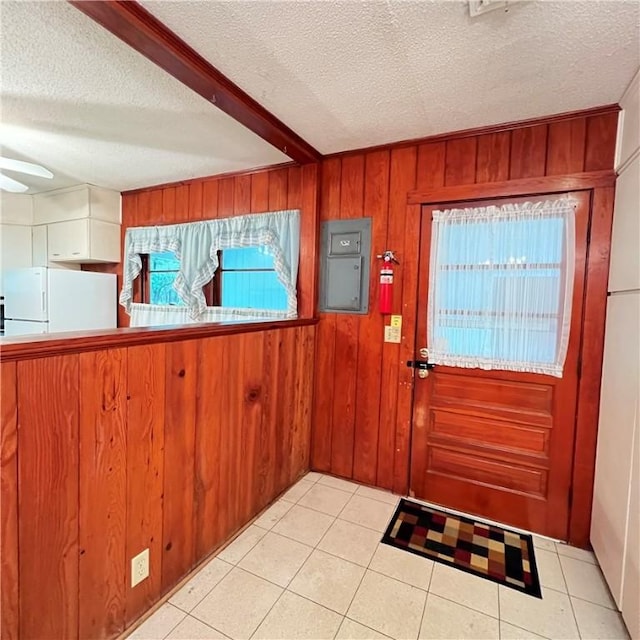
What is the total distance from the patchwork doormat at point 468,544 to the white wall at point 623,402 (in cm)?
36

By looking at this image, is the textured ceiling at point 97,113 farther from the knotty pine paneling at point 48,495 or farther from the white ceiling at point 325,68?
the knotty pine paneling at point 48,495

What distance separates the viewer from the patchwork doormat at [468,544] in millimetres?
1734

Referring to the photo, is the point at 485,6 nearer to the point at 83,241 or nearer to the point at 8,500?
the point at 8,500

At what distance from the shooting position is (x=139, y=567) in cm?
143

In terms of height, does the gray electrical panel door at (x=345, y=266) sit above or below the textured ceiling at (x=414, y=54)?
below

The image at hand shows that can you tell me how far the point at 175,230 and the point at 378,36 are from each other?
8.10 ft

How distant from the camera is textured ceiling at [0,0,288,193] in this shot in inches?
56.7

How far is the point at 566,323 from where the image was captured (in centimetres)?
193

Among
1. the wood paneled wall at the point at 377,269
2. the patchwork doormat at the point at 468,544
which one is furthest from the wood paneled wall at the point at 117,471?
the patchwork doormat at the point at 468,544

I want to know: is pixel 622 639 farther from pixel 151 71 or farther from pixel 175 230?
pixel 175 230

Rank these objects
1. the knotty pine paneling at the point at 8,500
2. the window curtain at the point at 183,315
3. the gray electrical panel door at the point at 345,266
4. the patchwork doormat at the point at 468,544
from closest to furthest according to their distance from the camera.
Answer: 1. the knotty pine paneling at the point at 8,500
2. the patchwork doormat at the point at 468,544
3. the gray electrical panel door at the point at 345,266
4. the window curtain at the point at 183,315

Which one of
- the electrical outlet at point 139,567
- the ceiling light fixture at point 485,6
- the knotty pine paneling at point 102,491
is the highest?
the ceiling light fixture at point 485,6

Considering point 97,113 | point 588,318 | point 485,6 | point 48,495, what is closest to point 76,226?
point 97,113

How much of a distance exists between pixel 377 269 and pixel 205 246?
1600 mm
